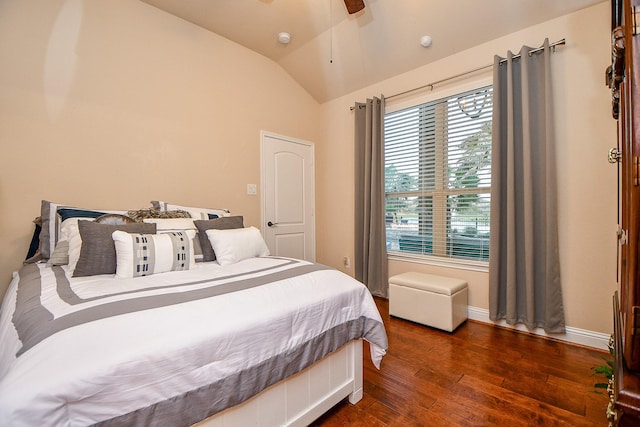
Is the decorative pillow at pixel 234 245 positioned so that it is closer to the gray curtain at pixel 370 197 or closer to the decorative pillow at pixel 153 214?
the decorative pillow at pixel 153 214

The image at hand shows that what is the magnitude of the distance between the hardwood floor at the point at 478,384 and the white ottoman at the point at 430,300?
16 centimetres

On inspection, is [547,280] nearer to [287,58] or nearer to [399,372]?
[399,372]

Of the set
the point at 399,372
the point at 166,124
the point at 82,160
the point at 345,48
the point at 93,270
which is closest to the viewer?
the point at 93,270

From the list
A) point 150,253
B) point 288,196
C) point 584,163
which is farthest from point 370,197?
point 150,253

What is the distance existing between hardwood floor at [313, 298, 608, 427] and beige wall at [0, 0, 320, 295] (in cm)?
227

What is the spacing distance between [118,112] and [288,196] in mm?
1997

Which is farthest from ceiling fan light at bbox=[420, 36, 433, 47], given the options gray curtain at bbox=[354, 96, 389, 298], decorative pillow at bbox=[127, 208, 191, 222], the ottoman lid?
decorative pillow at bbox=[127, 208, 191, 222]

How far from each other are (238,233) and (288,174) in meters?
1.84

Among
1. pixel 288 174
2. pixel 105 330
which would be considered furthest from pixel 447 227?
pixel 105 330

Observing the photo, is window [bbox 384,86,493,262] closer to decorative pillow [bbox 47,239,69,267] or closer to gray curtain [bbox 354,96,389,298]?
gray curtain [bbox 354,96,389,298]

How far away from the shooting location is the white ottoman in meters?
2.58

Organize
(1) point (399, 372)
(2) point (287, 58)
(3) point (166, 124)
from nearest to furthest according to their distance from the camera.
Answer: (1) point (399, 372), (3) point (166, 124), (2) point (287, 58)

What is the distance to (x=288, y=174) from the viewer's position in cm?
385

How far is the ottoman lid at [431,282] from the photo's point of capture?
2.61 meters
